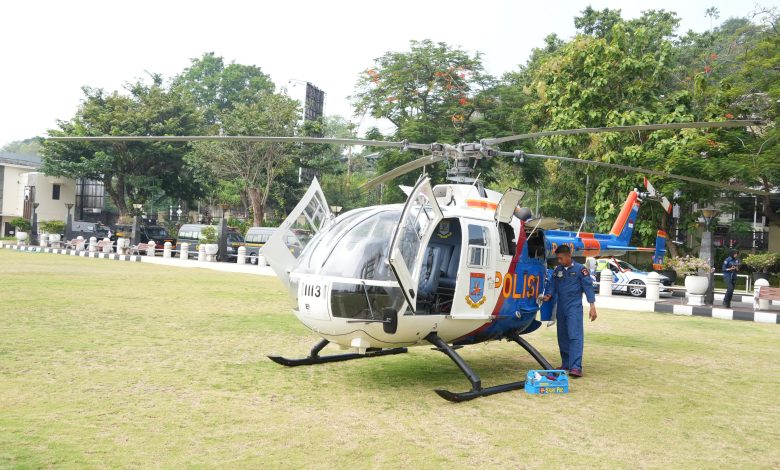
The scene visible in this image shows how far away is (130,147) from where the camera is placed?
42188mm

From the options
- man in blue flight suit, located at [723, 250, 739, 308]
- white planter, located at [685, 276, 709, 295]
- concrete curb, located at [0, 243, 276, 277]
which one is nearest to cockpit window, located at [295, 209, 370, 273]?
man in blue flight suit, located at [723, 250, 739, 308]

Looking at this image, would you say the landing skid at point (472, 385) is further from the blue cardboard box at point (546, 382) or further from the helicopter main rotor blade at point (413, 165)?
the helicopter main rotor blade at point (413, 165)

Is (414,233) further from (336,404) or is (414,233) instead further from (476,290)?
(336,404)

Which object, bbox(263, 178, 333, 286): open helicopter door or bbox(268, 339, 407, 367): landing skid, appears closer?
bbox(263, 178, 333, 286): open helicopter door

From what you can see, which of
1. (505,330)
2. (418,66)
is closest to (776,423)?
(505,330)

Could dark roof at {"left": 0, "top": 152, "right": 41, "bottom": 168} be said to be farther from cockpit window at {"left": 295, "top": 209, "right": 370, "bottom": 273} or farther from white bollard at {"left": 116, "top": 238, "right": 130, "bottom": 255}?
cockpit window at {"left": 295, "top": 209, "right": 370, "bottom": 273}

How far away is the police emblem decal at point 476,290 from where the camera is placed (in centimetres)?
674

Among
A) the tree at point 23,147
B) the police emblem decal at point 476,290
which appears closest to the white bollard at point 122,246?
the police emblem decal at point 476,290

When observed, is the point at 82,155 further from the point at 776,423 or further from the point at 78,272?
the point at 776,423

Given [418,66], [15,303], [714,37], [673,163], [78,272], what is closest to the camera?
[15,303]

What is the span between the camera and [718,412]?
20.1ft

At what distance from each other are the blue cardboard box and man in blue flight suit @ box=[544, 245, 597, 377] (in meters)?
0.80

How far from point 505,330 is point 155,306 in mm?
7095

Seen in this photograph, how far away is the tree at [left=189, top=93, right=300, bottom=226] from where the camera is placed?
123 ft
